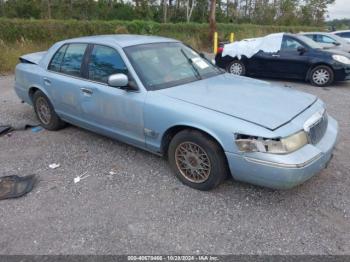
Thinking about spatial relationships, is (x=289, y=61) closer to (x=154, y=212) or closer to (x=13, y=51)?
(x=154, y=212)

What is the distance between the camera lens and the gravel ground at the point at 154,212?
2635mm

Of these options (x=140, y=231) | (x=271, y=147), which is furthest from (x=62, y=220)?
(x=271, y=147)

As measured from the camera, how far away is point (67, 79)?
432cm

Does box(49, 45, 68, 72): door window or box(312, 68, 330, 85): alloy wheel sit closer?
box(49, 45, 68, 72): door window

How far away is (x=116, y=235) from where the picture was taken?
275 centimetres

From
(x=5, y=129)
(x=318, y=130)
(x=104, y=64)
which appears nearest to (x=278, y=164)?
(x=318, y=130)

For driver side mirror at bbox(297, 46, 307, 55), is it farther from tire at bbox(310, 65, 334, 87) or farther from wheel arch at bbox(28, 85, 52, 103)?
wheel arch at bbox(28, 85, 52, 103)

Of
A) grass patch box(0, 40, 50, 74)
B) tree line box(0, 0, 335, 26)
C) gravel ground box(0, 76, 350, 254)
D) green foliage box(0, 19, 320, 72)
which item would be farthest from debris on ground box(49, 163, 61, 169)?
tree line box(0, 0, 335, 26)

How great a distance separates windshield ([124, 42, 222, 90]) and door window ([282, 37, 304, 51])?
540 centimetres

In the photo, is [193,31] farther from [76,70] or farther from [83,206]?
[83,206]

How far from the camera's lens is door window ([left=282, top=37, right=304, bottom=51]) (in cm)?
878

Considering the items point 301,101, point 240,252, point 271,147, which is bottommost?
point 240,252

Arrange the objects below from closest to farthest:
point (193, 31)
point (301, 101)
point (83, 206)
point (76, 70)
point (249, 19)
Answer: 1. point (83, 206)
2. point (301, 101)
3. point (76, 70)
4. point (193, 31)
5. point (249, 19)

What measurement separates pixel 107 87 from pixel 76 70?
0.75m
